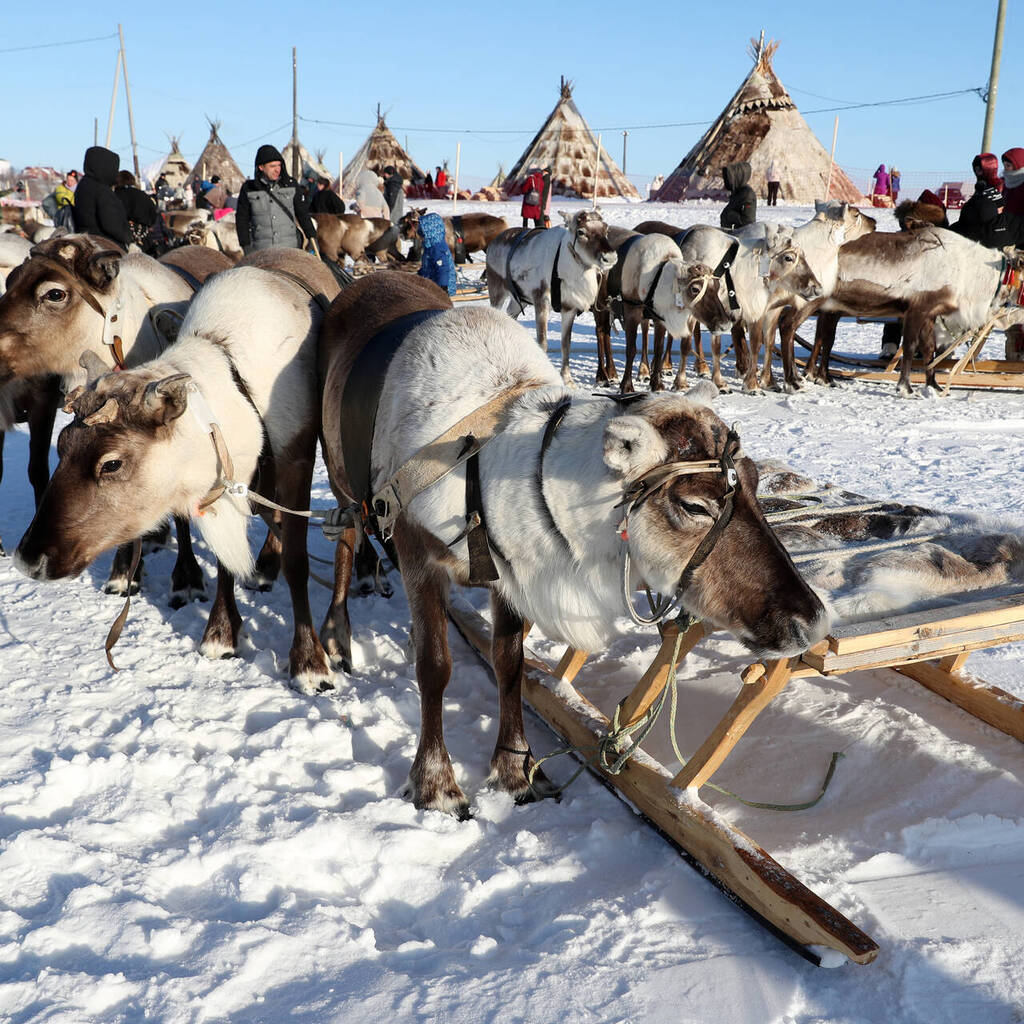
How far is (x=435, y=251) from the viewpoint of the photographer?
11.7 m

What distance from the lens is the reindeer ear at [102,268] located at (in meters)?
3.96

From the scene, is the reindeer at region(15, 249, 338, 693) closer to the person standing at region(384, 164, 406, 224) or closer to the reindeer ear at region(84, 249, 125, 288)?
the reindeer ear at region(84, 249, 125, 288)

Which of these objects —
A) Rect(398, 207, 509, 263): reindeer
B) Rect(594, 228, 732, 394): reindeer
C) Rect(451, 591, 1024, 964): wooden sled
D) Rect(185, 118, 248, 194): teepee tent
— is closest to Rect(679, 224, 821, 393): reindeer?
Rect(594, 228, 732, 394): reindeer

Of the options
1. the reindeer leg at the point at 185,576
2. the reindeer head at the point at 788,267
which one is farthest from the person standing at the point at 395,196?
the reindeer leg at the point at 185,576

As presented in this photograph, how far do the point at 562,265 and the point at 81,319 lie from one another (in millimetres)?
7307

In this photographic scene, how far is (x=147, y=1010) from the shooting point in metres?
1.88

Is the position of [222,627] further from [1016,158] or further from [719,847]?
[1016,158]

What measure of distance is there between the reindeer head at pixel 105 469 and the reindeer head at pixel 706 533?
5.20 ft

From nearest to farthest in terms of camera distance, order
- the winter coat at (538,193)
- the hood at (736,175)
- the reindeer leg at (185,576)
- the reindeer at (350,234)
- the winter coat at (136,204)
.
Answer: the reindeer leg at (185,576), the winter coat at (136,204), the hood at (736,175), the reindeer at (350,234), the winter coat at (538,193)

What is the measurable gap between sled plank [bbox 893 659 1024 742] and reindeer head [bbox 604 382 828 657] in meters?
1.43

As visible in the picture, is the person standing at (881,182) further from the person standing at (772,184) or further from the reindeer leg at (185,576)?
the reindeer leg at (185,576)

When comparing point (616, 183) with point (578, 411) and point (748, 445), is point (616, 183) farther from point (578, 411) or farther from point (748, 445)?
point (578, 411)

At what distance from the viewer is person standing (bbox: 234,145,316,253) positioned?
7.88 meters

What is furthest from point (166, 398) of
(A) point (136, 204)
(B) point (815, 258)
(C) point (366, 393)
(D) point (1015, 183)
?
(D) point (1015, 183)
